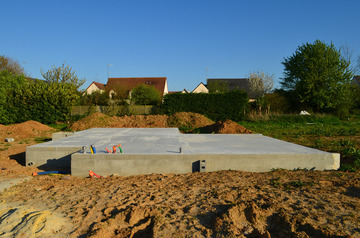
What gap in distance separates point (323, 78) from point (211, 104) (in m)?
10.3

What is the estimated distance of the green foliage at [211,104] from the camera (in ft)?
56.3

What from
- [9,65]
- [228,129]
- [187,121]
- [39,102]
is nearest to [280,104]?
[187,121]

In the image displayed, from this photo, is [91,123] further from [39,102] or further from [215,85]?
[215,85]

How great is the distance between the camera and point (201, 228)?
2.60m

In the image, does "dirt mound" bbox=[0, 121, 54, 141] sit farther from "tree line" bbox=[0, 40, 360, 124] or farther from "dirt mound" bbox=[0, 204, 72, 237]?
"dirt mound" bbox=[0, 204, 72, 237]

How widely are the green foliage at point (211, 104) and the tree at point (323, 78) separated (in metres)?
6.76

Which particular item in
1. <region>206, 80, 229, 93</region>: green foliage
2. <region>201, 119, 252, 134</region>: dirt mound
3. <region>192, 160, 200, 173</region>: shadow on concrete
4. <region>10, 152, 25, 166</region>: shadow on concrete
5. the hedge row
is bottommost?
<region>10, 152, 25, 166</region>: shadow on concrete

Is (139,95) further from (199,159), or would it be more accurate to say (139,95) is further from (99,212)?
(99,212)

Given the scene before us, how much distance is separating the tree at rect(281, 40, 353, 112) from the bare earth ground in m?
17.7

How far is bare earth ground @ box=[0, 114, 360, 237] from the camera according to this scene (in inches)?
101

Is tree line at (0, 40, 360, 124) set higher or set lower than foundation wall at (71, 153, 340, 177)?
higher

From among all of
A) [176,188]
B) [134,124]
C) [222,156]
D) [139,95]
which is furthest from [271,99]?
[176,188]

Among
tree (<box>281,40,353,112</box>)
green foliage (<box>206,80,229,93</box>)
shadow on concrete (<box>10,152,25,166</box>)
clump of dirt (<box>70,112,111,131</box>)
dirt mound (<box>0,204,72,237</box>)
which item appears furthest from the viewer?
green foliage (<box>206,80,229,93</box>)

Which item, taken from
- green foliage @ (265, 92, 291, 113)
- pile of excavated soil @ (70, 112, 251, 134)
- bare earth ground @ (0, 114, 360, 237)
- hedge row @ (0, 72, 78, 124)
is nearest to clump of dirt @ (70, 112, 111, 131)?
pile of excavated soil @ (70, 112, 251, 134)
